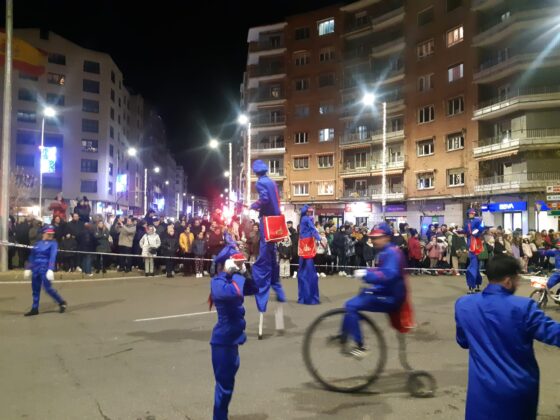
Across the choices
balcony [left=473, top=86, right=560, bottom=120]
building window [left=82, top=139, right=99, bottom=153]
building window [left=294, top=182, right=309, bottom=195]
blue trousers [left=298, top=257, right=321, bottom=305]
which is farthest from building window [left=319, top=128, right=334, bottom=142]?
blue trousers [left=298, top=257, right=321, bottom=305]

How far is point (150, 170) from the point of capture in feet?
387

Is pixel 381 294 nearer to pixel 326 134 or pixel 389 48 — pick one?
pixel 389 48

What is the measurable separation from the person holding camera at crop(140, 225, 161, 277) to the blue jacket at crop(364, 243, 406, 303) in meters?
12.6

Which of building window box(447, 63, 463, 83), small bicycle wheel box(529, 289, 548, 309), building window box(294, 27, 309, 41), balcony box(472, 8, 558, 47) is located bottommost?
small bicycle wheel box(529, 289, 548, 309)

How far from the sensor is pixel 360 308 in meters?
5.62

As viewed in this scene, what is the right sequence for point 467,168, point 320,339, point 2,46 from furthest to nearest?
point 467,168, point 2,46, point 320,339

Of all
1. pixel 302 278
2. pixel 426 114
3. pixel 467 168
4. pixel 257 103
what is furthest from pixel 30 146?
pixel 302 278

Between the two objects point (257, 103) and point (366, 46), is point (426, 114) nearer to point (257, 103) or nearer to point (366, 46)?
point (366, 46)

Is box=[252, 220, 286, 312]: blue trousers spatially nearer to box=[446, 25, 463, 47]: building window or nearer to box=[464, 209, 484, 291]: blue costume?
box=[464, 209, 484, 291]: blue costume

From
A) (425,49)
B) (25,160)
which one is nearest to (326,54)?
(425,49)

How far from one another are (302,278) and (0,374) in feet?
21.0

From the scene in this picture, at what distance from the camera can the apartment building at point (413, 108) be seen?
38.0 metres

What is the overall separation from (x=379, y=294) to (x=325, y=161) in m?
53.5

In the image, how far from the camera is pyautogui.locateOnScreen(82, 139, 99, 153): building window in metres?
76.6
